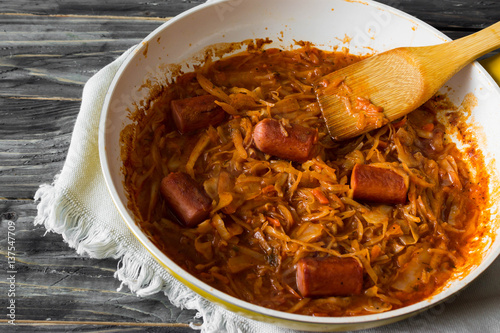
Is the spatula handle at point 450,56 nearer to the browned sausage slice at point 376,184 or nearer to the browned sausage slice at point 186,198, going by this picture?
the browned sausage slice at point 376,184

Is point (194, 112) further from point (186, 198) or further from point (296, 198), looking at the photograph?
point (296, 198)

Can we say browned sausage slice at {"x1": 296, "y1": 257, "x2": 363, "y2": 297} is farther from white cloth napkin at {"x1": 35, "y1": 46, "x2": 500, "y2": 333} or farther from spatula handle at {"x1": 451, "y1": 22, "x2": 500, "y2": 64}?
spatula handle at {"x1": 451, "y1": 22, "x2": 500, "y2": 64}

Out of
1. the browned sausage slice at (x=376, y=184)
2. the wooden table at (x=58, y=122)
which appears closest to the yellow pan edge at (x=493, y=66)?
the wooden table at (x=58, y=122)

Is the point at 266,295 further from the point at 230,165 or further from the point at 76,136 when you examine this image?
the point at 76,136

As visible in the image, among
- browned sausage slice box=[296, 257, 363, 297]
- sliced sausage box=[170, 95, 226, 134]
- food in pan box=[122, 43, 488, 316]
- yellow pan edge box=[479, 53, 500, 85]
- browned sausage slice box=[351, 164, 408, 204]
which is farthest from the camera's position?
yellow pan edge box=[479, 53, 500, 85]

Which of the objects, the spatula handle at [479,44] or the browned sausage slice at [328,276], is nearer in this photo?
the browned sausage slice at [328,276]

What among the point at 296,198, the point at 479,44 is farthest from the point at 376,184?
the point at 479,44

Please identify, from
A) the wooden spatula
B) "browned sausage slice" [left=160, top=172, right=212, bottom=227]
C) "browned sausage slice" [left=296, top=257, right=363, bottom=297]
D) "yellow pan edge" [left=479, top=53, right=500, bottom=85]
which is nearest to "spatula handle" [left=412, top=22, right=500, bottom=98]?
the wooden spatula
